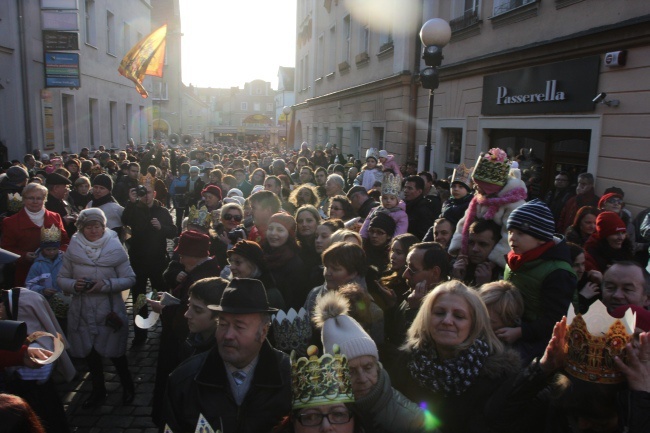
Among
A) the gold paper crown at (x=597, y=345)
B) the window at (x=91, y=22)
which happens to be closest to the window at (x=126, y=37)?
the window at (x=91, y=22)

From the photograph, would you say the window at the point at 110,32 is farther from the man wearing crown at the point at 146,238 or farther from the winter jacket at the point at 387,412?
the winter jacket at the point at 387,412

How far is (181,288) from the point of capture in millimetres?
4277

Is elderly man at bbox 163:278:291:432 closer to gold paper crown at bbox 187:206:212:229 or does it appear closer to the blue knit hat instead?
the blue knit hat

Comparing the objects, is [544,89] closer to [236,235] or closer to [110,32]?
[236,235]

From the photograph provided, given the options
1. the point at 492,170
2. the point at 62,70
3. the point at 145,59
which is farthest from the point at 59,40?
the point at 492,170

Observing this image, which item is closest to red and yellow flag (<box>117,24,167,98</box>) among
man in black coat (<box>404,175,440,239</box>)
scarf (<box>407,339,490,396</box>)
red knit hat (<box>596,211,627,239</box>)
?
man in black coat (<box>404,175,440,239</box>)

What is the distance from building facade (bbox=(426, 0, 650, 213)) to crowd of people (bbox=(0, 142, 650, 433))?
6.39 feet

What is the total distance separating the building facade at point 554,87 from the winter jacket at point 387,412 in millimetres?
6111

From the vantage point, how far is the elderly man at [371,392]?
2.41 metres

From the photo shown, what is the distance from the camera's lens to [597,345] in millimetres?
2072

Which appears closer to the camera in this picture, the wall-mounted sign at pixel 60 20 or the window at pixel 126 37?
the wall-mounted sign at pixel 60 20

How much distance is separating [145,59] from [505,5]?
17.0m

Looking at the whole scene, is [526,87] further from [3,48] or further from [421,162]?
[3,48]

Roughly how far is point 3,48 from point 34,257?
13279mm
